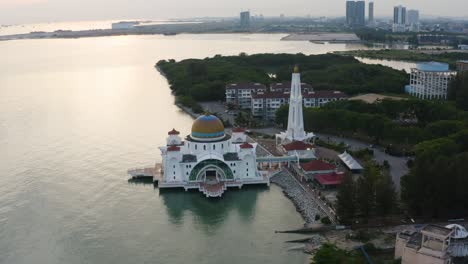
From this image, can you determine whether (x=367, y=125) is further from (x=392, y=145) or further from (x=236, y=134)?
(x=236, y=134)

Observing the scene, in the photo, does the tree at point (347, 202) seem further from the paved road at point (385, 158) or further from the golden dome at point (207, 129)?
the golden dome at point (207, 129)

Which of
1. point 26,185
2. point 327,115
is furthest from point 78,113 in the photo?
point 327,115

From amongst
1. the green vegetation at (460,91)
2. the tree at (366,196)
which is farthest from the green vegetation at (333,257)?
the green vegetation at (460,91)

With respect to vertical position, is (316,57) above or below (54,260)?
above

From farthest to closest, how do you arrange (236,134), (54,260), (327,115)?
(327,115) < (236,134) < (54,260)

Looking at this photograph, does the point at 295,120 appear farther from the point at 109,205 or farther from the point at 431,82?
the point at 431,82
